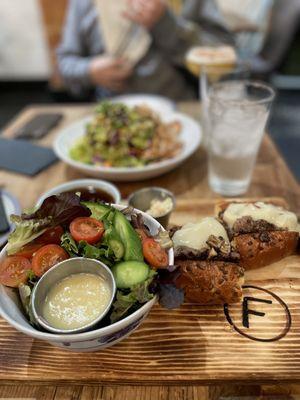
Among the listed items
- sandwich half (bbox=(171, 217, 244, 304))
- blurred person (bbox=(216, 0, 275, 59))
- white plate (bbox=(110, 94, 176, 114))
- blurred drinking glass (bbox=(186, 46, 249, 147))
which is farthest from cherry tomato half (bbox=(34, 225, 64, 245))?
blurred person (bbox=(216, 0, 275, 59))

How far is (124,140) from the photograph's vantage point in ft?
6.62

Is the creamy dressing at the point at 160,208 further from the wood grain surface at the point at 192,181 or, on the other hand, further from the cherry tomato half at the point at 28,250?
the cherry tomato half at the point at 28,250

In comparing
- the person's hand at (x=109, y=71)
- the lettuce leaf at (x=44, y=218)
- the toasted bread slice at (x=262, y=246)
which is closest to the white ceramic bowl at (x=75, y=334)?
the lettuce leaf at (x=44, y=218)

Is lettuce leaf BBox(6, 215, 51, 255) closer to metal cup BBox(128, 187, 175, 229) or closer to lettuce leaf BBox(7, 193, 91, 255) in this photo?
lettuce leaf BBox(7, 193, 91, 255)

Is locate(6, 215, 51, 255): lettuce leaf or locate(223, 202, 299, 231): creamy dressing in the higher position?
locate(6, 215, 51, 255): lettuce leaf

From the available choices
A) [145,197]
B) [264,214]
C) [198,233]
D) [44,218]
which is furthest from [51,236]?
[264,214]

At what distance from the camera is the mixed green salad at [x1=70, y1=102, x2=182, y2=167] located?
2.00 m

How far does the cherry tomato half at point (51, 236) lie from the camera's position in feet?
3.75

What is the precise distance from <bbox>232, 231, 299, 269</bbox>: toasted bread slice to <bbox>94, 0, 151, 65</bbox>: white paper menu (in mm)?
2122

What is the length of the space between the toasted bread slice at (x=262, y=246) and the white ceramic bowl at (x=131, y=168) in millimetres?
673

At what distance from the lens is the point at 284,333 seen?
1.13m

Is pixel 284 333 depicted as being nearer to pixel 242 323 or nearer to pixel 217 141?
pixel 242 323

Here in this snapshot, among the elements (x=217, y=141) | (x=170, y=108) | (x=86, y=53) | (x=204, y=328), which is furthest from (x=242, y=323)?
(x=86, y=53)

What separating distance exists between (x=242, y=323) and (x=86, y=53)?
2.80 metres
